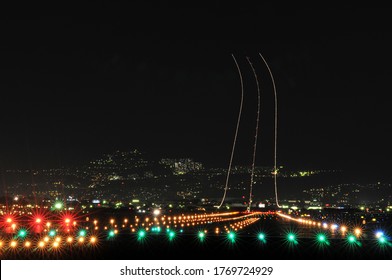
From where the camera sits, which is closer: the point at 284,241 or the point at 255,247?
the point at 255,247

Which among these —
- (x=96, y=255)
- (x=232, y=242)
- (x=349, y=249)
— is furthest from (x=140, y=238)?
(x=349, y=249)
